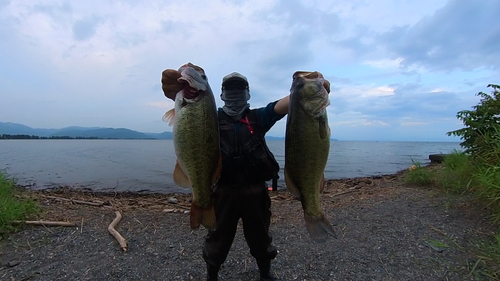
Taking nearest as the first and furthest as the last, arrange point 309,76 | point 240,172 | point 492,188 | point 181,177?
point 309,76 → point 181,177 → point 240,172 → point 492,188

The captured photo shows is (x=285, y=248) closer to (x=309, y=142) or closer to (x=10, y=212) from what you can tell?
(x=309, y=142)

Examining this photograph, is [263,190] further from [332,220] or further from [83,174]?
[83,174]

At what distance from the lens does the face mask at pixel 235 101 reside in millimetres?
3703

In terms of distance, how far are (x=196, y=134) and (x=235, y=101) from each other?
3.22ft

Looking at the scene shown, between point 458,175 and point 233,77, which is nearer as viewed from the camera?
point 233,77

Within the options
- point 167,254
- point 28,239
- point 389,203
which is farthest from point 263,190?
point 389,203

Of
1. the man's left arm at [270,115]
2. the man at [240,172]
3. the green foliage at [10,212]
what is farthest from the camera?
the green foliage at [10,212]

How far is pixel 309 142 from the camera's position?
3006mm

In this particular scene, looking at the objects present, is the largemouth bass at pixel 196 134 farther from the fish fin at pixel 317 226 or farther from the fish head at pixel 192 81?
the fish fin at pixel 317 226

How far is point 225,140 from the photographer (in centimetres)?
354

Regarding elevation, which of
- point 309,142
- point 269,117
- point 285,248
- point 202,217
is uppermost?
point 269,117

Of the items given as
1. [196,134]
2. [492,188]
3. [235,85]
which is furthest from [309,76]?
[492,188]

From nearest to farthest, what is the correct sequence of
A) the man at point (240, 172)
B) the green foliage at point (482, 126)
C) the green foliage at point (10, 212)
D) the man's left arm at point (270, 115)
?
the man at point (240, 172) → the man's left arm at point (270, 115) → the green foliage at point (10, 212) → the green foliage at point (482, 126)

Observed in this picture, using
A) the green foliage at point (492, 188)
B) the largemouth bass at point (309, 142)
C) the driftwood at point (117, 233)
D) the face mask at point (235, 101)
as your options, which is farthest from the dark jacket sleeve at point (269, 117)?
the green foliage at point (492, 188)
